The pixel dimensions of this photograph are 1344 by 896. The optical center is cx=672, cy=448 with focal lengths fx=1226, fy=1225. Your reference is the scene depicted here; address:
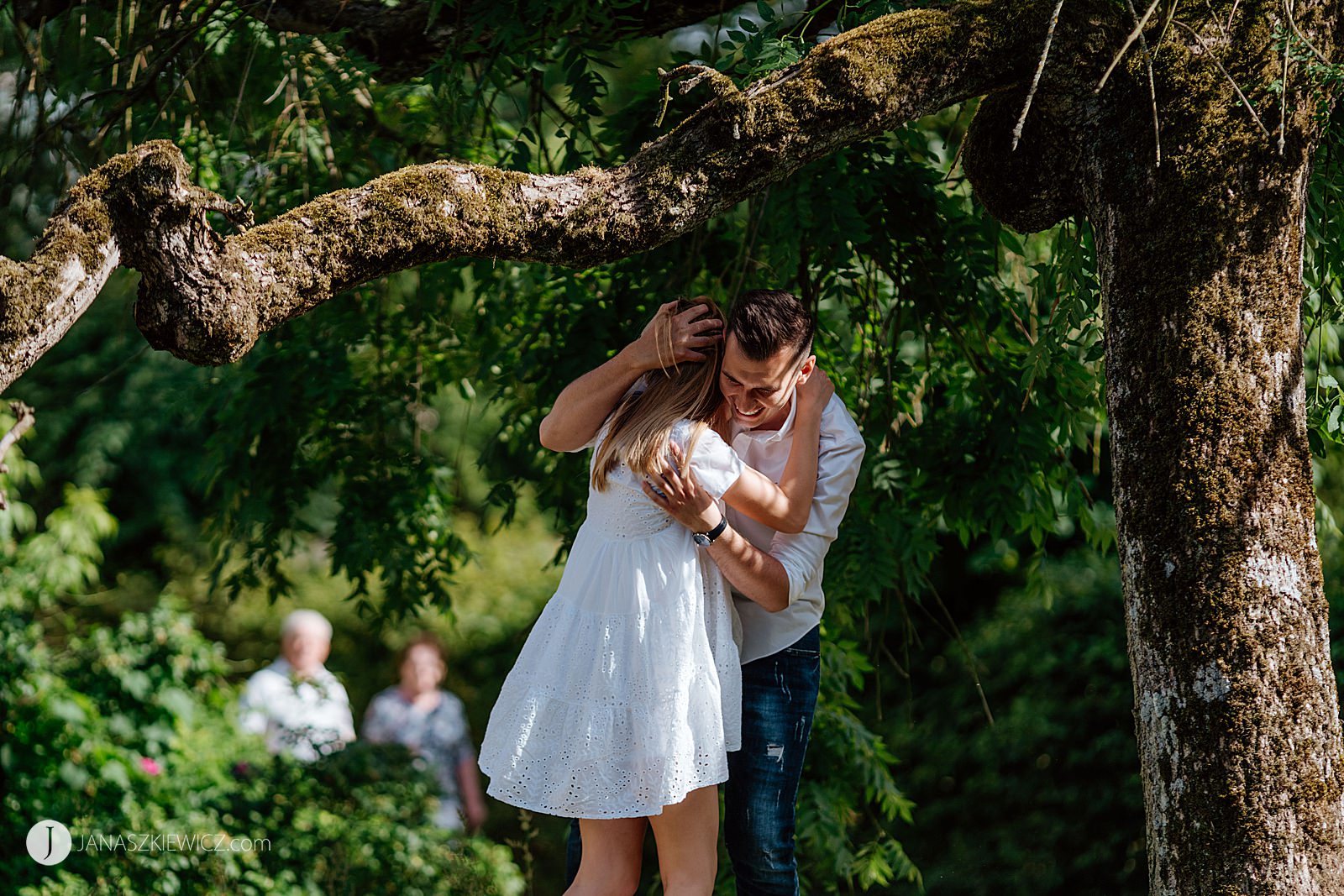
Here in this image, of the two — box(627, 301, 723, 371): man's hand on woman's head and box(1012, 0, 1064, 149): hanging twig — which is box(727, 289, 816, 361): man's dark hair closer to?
box(627, 301, 723, 371): man's hand on woman's head

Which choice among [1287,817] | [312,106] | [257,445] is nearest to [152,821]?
[257,445]

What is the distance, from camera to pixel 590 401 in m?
2.72

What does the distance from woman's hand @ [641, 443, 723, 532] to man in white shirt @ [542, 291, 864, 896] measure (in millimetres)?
37

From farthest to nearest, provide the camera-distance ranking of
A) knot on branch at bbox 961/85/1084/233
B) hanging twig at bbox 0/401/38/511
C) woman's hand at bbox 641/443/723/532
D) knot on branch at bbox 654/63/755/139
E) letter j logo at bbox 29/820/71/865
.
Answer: letter j logo at bbox 29/820/71/865 → woman's hand at bbox 641/443/723/532 → knot on branch at bbox 961/85/1084/233 → knot on branch at bbox 654/63/755/139 → hanging twig at bbox 0/401/38/511

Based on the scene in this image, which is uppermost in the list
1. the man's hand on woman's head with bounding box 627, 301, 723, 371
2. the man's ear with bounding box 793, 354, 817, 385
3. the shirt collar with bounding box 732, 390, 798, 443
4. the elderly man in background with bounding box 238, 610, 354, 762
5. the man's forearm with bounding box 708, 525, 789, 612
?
the man's hand on woman's head with bounding box 627, 301, 723, 371

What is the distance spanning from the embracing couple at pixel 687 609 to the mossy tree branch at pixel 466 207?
440 millimetres

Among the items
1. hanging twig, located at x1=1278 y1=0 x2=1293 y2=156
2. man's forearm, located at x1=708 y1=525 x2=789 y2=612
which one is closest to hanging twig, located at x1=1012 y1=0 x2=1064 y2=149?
hanging twig, located at x1=1278 y1=0 x2=1293 y2=156

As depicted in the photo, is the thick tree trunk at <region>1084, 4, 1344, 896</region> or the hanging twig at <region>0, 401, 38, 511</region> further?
the thick tree trunk at <region>1084, 4, 1344, 896</region>

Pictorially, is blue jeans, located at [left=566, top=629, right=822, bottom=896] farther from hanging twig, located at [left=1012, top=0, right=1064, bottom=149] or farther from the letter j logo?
the letter j logo

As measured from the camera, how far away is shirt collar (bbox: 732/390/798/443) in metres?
2.76

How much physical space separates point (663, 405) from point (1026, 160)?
2.93 ft

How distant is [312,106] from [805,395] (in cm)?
300

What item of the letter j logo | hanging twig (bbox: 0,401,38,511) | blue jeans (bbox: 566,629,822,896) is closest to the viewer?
hanging twig (bbox: 0,401,38,511)

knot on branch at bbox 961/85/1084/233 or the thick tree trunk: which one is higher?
knot on branch at bbox 961/85/1084/233
